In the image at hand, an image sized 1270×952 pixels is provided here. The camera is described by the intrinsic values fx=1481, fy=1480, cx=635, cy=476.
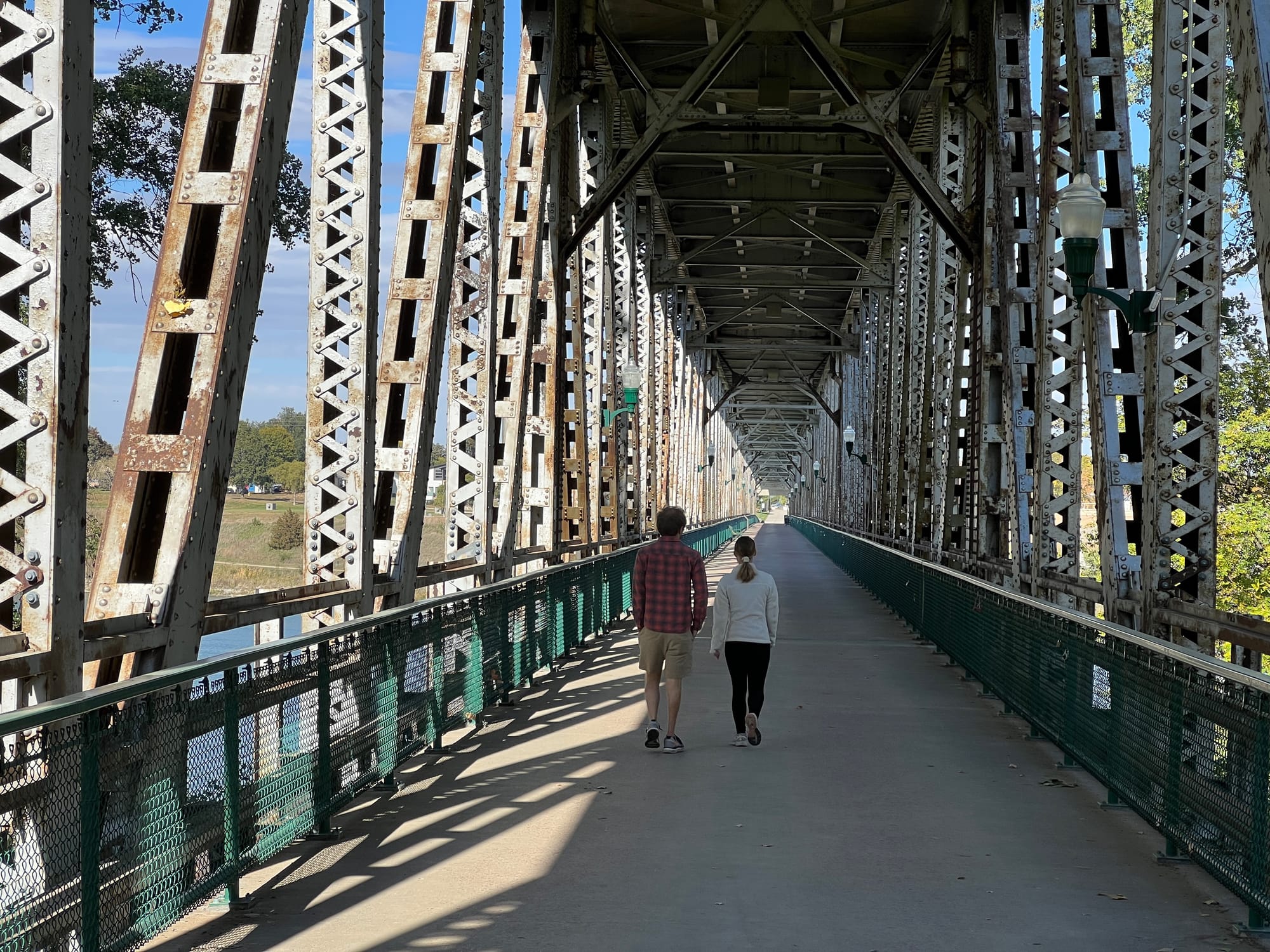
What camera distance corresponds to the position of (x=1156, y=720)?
729 cm

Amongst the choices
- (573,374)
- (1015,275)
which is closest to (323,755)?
(1015,275)

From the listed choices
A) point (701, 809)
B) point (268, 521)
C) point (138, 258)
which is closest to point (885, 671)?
point (701, 809)

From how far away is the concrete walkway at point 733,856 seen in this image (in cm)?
557

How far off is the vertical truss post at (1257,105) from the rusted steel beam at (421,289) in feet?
18.9

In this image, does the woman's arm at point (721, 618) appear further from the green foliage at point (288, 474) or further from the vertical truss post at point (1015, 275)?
the green foliage at point (288, 474)

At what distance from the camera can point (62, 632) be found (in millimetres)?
5242

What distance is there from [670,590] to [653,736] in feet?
3.28

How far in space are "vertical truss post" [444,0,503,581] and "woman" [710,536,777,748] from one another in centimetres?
385

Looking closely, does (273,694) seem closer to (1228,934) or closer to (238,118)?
(238,118)

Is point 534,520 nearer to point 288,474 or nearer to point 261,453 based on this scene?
point 288,474

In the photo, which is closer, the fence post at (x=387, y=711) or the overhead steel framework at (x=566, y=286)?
the overhead steel framework at (x=566, y=286)

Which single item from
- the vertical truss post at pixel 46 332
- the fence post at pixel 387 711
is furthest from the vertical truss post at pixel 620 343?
the vertical truss post at pixel 46 332

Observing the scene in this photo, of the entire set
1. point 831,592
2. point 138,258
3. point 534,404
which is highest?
point 138,258

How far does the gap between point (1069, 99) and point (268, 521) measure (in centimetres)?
5798
